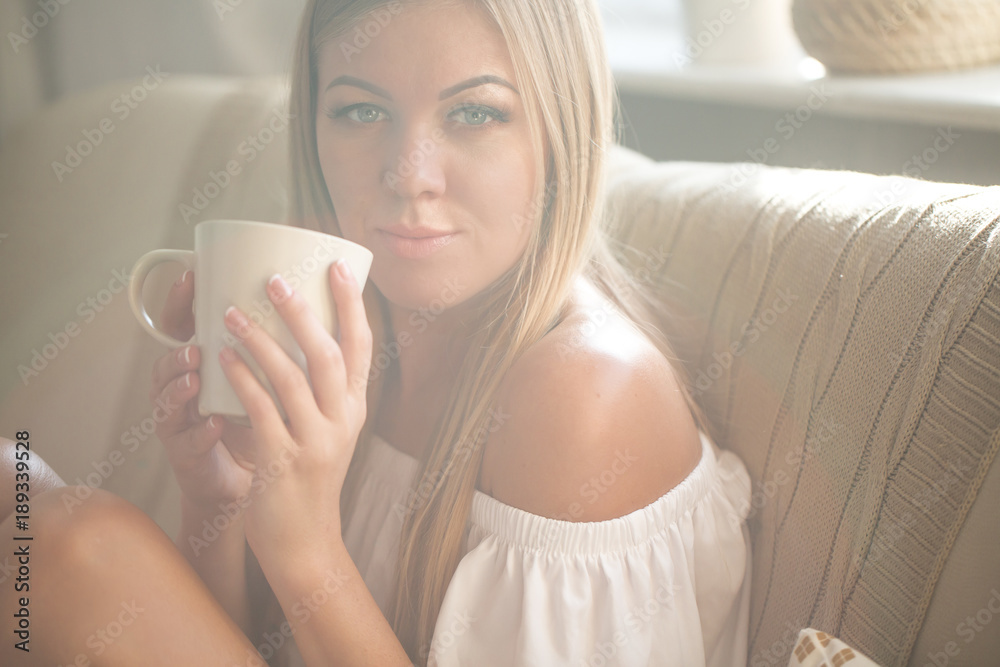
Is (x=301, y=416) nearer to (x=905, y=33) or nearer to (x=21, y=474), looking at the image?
(x=21, y=474)

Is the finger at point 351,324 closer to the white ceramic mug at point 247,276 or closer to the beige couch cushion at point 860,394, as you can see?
the white ceramic mug at point 247,276

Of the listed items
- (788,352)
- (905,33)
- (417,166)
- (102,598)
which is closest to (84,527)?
(102,598)

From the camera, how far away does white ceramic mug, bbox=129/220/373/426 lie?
366 mm

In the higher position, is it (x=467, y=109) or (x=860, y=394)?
(x=467, y=109)

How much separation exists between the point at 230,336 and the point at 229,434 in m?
0.12

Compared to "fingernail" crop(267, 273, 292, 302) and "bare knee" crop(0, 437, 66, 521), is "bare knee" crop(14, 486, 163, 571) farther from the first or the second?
"fingernail" crop(267, 273, 292, 302)

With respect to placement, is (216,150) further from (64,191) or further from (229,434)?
(229,434)

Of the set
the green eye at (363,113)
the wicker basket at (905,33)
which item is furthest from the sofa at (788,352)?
the wicker basket at (905,33)

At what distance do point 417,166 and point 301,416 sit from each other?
0.50 feet

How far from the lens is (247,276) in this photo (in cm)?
37

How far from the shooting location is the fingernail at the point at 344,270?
0.38 meters

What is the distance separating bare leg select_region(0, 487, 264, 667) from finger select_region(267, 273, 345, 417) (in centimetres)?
13

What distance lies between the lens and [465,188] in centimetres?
46

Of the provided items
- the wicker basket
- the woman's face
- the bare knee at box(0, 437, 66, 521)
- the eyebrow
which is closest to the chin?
the woman's face
